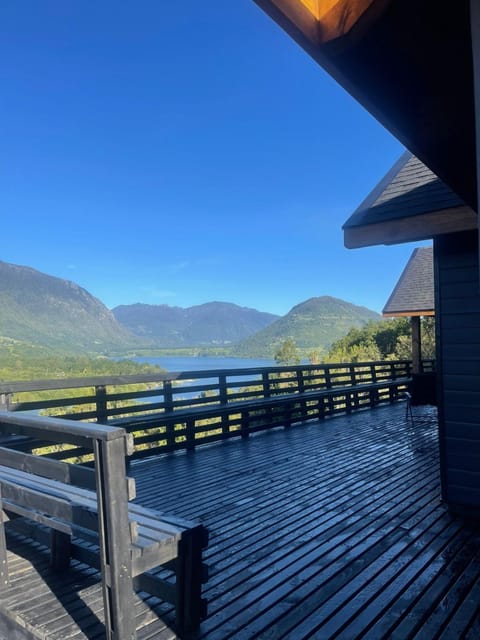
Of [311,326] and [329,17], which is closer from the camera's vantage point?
[329,17]

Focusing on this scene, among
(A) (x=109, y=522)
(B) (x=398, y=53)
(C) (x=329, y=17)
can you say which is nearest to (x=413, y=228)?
(B) (x=398, y=53)

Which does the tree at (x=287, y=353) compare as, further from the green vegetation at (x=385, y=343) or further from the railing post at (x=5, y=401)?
the railing post at (x=5, y=401)

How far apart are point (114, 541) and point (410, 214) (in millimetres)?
2711

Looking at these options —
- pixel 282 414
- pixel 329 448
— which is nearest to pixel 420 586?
pixel 329 448

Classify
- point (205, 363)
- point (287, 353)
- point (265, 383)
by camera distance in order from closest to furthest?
1. point (265, 383)
2. point (287, 353)
3. point (205, 363)

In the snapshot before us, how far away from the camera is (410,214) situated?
3066 mm

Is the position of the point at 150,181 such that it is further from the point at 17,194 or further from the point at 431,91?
the point at 431,91

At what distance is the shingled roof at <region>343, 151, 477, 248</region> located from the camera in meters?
2.91

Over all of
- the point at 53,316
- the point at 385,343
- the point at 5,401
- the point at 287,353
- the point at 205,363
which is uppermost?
the point at 53,316

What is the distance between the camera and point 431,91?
146 cm

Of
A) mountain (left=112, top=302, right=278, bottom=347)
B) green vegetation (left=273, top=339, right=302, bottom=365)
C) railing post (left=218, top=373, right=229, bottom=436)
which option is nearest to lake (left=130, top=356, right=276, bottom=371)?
green vegetation (left=273, top=339, right=302, bottom=365)

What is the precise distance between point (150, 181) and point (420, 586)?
51.0m

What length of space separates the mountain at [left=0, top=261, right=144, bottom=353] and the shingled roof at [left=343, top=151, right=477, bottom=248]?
29.8 meters

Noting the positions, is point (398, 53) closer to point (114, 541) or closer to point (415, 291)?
point (114, 541)
